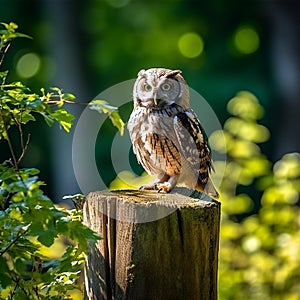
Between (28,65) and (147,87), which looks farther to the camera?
(28,65)

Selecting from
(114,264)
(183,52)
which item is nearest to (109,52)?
(183,52)

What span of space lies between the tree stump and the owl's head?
2.54 feet

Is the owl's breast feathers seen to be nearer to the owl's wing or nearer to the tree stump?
the owl's wing

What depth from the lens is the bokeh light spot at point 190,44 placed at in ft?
29.7

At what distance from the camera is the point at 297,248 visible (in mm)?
3746

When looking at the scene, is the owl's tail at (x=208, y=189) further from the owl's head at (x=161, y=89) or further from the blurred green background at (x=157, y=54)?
the blurred green background at (x=157, y=54)

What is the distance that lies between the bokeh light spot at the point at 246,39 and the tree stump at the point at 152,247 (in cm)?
732

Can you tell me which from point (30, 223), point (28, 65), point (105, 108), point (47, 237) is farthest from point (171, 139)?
point (28, 65)

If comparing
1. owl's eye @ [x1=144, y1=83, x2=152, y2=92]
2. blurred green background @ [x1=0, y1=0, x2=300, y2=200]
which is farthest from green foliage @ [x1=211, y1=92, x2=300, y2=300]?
blurred green background @ [x1=0, y1=0, x2=300, y2=200]

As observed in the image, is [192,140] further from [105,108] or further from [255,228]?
[255,228]

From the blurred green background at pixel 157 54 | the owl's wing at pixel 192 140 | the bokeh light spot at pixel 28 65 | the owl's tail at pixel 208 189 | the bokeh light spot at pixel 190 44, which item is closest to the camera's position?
the owl's wing at pixel 192 140

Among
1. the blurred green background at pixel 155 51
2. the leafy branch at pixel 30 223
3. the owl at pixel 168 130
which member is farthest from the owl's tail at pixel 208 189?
the blurred green background at pixel 155 51

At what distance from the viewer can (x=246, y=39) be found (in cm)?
914

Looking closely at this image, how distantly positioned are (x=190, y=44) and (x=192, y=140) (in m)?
6.80
